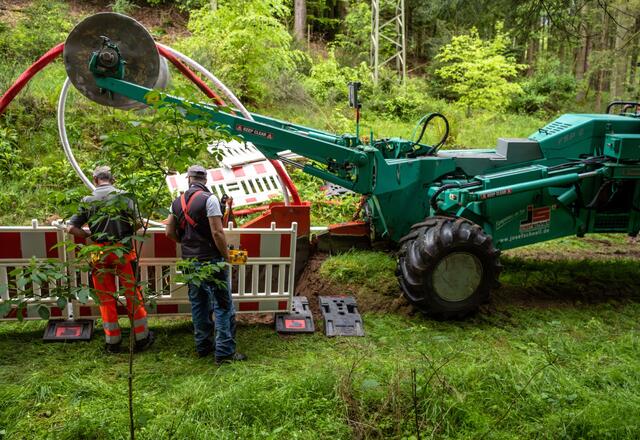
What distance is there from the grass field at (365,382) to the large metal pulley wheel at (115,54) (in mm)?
2364

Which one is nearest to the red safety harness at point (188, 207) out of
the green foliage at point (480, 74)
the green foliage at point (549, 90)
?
the green foliage at point (480, 74)

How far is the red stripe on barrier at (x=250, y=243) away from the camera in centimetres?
552

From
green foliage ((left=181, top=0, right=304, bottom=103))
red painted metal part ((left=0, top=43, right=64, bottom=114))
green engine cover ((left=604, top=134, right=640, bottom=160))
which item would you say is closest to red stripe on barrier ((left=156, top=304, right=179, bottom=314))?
red painted metal part ((left=0, top=43, right=64, bottom=114))

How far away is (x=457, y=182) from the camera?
632 centimetres

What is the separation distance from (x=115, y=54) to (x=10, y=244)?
79.5 inches

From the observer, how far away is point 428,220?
5.89 m

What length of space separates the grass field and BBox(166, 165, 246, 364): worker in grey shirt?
23 cm

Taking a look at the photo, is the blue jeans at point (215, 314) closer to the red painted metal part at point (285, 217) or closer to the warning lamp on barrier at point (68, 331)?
the warning lamp on barrier at point (68, 331)

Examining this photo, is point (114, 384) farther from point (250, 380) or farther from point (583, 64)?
point (583, 64)

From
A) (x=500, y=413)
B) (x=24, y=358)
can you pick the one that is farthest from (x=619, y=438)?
(x=24, y=358)

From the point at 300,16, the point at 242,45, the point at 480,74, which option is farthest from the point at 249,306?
the point at 300,16

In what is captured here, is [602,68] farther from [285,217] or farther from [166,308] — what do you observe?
[166,308]

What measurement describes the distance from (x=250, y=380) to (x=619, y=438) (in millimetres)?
2468

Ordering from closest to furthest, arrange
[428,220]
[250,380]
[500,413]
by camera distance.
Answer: [500,413] → [250,380] → [428,220]
